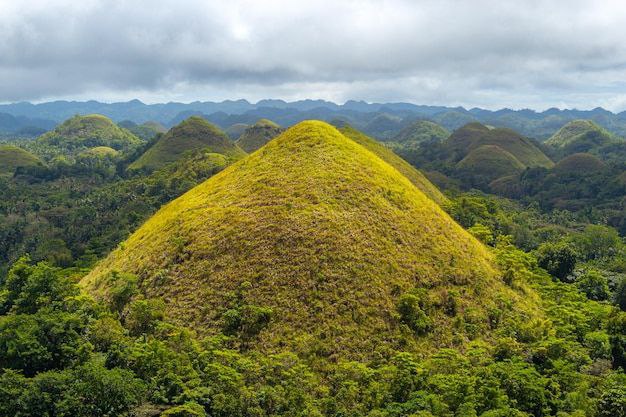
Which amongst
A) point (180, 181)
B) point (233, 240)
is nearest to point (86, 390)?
point (233, 240)

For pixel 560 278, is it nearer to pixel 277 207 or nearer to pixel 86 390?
pixel 277 207

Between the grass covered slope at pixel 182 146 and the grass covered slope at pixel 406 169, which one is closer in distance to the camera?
the grass covered slope at pixel 406 169

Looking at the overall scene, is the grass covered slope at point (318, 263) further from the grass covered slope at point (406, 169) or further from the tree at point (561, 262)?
the grass covered slope at point (406, 169)

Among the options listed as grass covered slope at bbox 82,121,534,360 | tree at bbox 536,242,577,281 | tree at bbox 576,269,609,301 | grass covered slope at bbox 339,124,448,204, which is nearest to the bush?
grass covered slope at bbox 82,121,534,360

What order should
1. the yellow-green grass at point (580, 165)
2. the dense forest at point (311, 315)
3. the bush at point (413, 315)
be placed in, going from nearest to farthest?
the dense forest at point (311, 315), the bush at point (413, 315), the yellow-green grass at point (580, 165)

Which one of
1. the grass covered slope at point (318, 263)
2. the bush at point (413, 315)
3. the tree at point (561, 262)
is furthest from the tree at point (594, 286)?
the bush at point (413, 315)

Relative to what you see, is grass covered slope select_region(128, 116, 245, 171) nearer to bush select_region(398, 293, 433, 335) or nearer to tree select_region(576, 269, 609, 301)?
tree select_region(576, 269, 609, 301)
